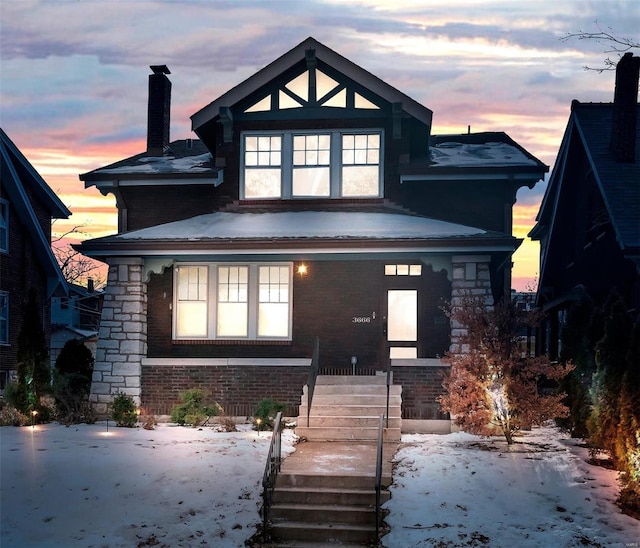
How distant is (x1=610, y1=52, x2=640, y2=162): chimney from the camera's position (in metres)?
19.5

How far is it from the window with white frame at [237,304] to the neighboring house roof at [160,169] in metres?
2.26

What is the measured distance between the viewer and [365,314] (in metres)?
19.1

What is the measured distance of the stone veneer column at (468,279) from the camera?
17875 mm

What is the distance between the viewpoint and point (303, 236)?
17.9 m

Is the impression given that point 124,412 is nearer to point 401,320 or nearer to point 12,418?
point 12,418

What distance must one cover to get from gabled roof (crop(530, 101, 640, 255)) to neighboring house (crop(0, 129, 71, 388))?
1585 centimetres

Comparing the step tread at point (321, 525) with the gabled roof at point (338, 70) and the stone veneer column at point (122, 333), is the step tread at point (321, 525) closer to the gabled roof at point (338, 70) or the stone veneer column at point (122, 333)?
the stone veneer column at point (122, 333)

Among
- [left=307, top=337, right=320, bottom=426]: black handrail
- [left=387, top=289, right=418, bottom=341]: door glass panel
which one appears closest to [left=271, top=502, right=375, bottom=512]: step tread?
[left=307, top=337, right=320, bottom=426]: black handrail

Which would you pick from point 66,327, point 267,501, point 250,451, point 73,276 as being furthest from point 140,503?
point 73,276

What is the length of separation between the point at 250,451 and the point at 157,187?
875 cm

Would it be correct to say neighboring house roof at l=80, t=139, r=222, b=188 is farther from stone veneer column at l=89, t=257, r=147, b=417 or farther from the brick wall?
the brick wall

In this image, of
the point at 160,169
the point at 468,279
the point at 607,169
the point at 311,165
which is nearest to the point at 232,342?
the point at 311,165

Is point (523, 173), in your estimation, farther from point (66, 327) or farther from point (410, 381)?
point (66, 327)

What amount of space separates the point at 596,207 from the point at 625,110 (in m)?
2.65
